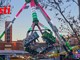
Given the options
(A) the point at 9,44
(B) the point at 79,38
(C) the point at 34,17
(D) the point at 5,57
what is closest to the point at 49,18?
(C) the point at 34,17

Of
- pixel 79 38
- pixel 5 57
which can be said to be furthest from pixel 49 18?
pixel 5 57

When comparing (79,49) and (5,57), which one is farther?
(79,49)

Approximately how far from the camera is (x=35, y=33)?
21.1m

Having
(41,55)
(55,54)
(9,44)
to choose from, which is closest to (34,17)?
(41,55)

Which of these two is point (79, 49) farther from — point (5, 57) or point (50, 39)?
point (5, 57)

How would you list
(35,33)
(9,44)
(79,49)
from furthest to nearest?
(9,44), (79,49), (35,33)

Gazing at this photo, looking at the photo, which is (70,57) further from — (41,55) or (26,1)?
(26,1)

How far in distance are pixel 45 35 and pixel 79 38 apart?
8.83 ft

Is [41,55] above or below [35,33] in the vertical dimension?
below

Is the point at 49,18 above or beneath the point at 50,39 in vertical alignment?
above

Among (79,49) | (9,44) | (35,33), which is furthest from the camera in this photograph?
(9,44)

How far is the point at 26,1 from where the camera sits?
2203 cm

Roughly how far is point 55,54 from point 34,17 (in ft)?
14.8

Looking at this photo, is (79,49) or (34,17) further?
(79,49)
